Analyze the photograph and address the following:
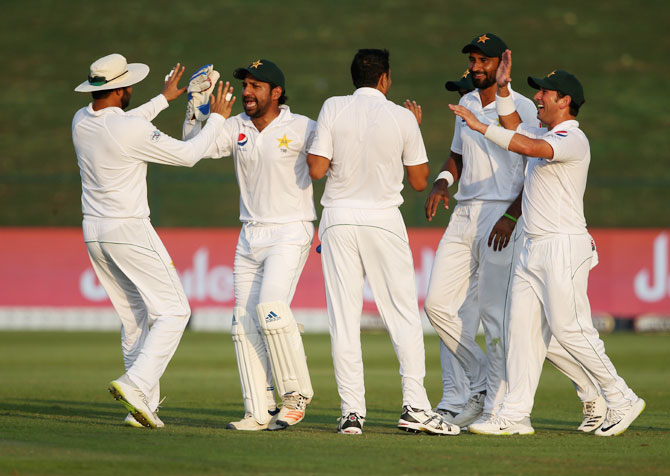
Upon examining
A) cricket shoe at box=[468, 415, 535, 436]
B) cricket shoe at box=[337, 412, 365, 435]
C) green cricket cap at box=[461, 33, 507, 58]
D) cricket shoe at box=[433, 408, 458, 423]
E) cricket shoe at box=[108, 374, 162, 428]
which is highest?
green cricket cap at box=[461, 33, 507, 58]

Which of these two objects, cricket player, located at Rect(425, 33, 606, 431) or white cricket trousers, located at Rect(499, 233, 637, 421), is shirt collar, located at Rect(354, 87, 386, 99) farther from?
white cricket trousers, located at Rect(499, 233, 637, 421)

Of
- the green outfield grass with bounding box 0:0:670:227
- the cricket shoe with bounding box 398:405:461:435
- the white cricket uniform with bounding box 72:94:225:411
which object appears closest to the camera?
the cricket shoe with bounding box 398:405:461:435

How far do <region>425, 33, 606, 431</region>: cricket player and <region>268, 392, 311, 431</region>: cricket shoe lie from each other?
114 cm

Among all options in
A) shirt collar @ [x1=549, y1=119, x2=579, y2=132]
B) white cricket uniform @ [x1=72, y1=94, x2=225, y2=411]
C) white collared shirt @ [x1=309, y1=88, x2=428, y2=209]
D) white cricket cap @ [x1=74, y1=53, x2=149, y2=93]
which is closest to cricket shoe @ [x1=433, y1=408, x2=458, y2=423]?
white collared shirt @ [x1=309, y1=88, x2=428, y2=209]

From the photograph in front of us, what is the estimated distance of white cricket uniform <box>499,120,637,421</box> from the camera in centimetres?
748

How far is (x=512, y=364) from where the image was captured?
25.0 feet

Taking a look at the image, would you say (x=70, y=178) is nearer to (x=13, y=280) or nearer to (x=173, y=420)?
(x=13, y=280)

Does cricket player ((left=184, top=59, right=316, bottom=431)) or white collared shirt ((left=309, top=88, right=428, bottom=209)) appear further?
cricket player ((left=184, top=59, right=316, bottom=431))

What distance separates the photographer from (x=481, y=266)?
810 centimetres

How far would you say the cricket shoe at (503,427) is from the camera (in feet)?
24.6

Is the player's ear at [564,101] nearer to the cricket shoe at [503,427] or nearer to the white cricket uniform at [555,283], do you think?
the white cricket uniform at [555,283]

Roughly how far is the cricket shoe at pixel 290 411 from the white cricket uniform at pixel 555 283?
1.34m

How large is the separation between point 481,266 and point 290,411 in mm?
1682

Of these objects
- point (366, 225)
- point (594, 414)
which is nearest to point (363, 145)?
point (366, 225)
